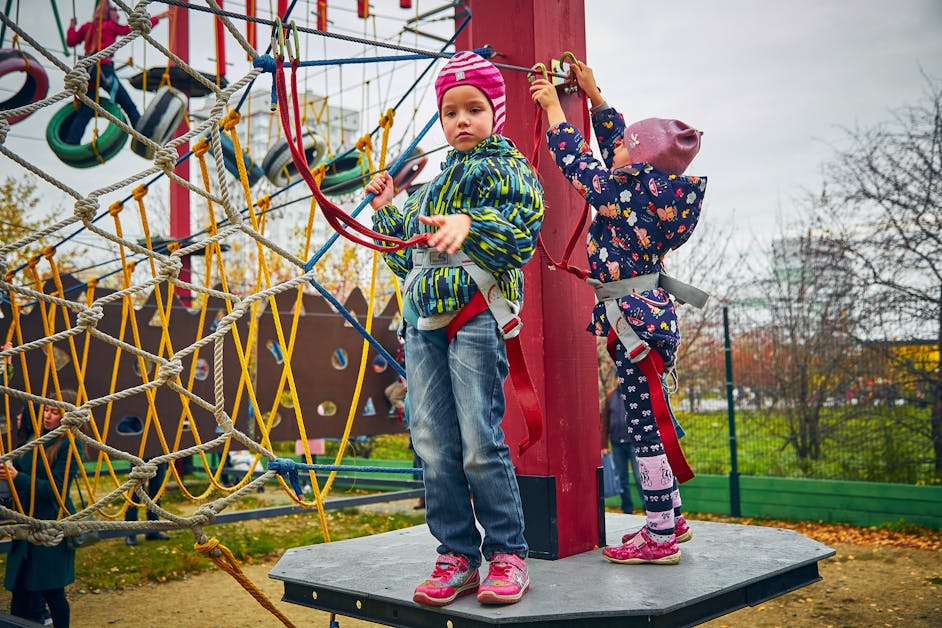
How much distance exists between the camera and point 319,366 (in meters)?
6.12

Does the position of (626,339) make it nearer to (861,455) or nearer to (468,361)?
(468,361)

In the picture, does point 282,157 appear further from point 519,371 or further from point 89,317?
point 519,371

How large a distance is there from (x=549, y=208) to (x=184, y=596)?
3.69m

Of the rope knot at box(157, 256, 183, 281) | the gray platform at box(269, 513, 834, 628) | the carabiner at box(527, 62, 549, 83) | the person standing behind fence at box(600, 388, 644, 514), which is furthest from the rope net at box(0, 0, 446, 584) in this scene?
the person standing behind fence at box(600, 388, 644, 514)

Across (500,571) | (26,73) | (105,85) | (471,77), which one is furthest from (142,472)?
(105,85)

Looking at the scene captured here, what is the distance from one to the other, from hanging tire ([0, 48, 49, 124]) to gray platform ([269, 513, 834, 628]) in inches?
186

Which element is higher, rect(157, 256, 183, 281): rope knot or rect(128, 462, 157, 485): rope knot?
rect(157, 256, 183, 281): rope knot

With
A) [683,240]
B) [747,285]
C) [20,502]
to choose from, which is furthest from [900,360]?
[20,502]

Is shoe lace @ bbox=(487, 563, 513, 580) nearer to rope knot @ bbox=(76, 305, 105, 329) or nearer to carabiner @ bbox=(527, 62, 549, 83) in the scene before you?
rope knot @ bbox=(76, 305, 105, 329)

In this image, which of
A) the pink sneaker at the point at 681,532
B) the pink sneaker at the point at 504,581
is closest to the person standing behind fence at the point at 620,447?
the pink sneaker at the point at 681,532

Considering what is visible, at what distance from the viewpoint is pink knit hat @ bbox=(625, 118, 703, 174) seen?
234cm

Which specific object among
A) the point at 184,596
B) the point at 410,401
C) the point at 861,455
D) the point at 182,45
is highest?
the point at 182,45

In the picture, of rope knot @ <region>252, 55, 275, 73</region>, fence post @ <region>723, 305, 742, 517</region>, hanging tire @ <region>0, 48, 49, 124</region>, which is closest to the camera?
rope knot @ <region>252, 55, 275, 73</region>

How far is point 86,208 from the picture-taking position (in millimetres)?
1958
